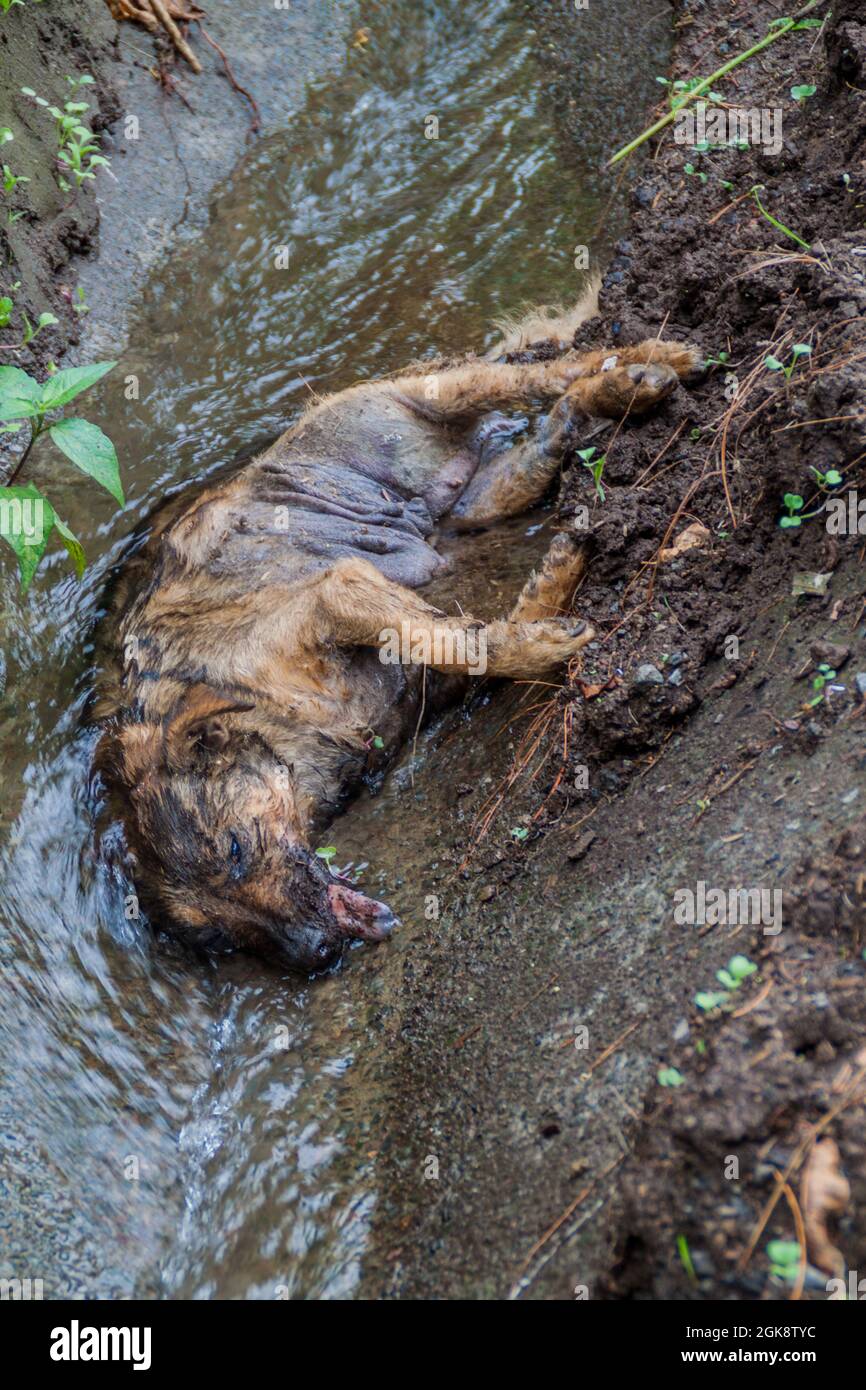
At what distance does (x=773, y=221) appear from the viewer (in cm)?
434

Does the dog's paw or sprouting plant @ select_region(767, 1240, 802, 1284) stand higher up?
the dog's paw

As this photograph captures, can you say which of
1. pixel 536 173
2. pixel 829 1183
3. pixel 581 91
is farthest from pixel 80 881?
pixel 581 91

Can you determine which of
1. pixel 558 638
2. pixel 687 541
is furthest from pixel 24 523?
pixel 687 541

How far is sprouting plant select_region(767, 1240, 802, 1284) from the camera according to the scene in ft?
6.72

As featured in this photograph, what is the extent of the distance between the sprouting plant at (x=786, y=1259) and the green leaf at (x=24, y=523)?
10.2 ft

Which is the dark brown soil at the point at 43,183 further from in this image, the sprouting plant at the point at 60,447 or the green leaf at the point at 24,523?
the green leaf at the point at 24,523

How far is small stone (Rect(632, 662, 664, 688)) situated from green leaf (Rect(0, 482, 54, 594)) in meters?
2.17

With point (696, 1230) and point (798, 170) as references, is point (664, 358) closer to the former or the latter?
point (798, 170)

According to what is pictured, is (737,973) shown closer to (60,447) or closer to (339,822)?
(339,822)

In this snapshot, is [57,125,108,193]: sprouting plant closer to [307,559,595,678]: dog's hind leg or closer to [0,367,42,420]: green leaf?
[0,367,42,420]: green leaf

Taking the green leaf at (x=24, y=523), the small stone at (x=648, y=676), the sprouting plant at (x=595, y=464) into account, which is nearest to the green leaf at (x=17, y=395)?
the green leaf at (x=24, y=523)

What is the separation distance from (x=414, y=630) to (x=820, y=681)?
1.96 meters

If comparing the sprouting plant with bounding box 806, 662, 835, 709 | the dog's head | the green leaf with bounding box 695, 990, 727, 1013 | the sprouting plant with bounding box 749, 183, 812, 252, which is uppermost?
the sprouting plant with bounding box 749, 183, 812, 252

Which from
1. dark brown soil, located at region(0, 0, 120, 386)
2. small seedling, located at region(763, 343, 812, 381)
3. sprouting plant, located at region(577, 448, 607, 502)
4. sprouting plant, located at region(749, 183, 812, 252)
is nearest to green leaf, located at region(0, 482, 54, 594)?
dark brown soil, located at region(0, 0, 120, 386)
